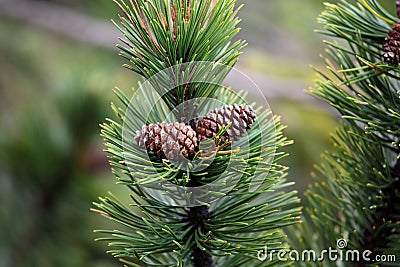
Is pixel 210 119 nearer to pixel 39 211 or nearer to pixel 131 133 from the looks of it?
pixel 131 133

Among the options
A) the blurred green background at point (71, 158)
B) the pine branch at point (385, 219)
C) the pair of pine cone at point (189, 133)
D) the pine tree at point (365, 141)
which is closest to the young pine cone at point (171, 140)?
the pair of pine cone at point (189, 133)

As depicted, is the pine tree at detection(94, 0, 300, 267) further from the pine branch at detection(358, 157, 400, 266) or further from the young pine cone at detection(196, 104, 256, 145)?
the pine branch at detection(358, 157, 400, 266)

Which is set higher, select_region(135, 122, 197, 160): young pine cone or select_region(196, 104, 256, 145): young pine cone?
select_region(196, 104, 256, 145): young pine cone

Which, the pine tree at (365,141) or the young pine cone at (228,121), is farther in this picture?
the pine tree at (365,141)

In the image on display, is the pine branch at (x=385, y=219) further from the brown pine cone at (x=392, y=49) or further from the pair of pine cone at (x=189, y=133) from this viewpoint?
the pair of pine cone at (x=189, y=133)

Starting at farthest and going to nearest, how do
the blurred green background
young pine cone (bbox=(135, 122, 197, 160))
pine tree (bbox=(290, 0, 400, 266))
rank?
1. the blurred green background
2. pine tree (bbox=(290, 0, 400, 266))
3. young pine cone (bbox=(135, 122, 197, 160))

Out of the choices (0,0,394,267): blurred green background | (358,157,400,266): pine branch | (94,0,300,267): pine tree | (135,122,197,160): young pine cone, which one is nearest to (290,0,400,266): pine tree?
(358,157,400,266): pine branch

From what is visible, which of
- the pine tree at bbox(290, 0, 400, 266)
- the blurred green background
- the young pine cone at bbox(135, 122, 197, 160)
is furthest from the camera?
Result: the blurred green background
